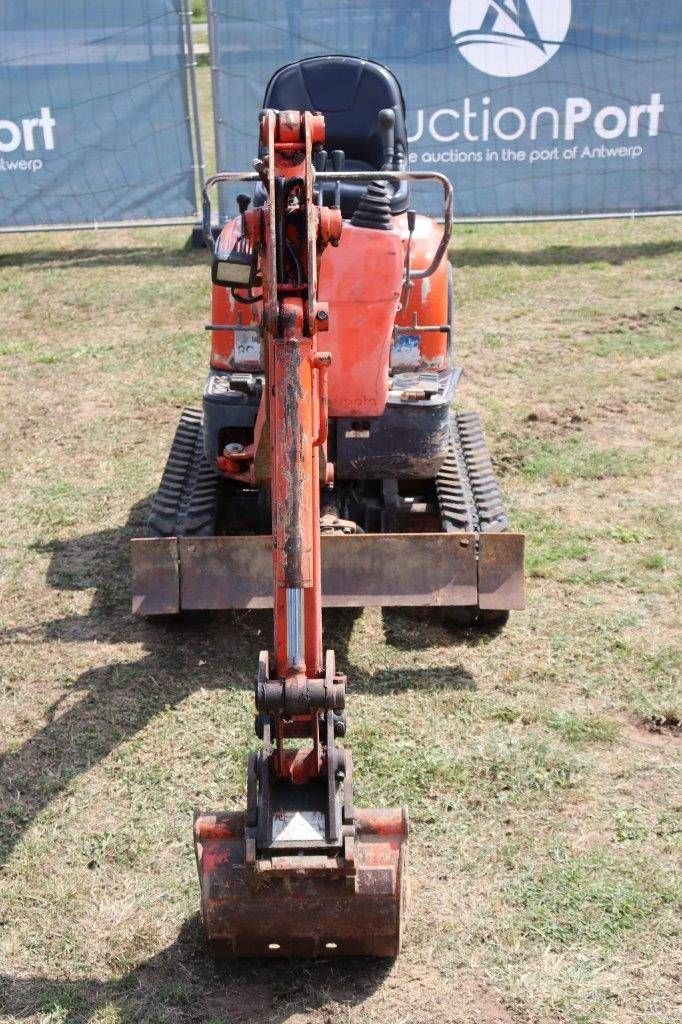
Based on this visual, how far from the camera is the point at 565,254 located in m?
11.8

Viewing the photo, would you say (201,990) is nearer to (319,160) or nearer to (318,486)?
(318,486)

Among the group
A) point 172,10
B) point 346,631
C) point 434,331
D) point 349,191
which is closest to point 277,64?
point 172,10

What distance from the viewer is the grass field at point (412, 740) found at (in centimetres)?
351

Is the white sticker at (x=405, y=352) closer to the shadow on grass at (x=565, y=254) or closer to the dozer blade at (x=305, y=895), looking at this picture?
the dozer blade at (x=305, y=895)

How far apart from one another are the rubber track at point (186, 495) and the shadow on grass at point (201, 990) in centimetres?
233

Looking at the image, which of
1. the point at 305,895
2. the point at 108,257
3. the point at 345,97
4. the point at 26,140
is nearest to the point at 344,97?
the point at 345,97

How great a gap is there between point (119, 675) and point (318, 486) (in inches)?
72.7

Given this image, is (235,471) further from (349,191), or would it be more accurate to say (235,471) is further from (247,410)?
(349,191)

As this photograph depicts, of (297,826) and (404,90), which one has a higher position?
(404,90)

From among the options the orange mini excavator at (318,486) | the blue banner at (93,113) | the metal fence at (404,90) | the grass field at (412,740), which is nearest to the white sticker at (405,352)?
the orange mini excavator at (318,486)

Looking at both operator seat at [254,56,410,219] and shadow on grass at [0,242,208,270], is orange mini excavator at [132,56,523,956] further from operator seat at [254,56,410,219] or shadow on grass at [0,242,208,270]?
shadow on grass at [0,242,208,270]

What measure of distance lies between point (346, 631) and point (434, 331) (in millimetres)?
1492

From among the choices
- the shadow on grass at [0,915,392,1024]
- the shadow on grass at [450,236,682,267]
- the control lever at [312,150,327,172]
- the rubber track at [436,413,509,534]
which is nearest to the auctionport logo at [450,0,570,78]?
the shadow on grass at [450,236,682,267]

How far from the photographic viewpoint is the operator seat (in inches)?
275
